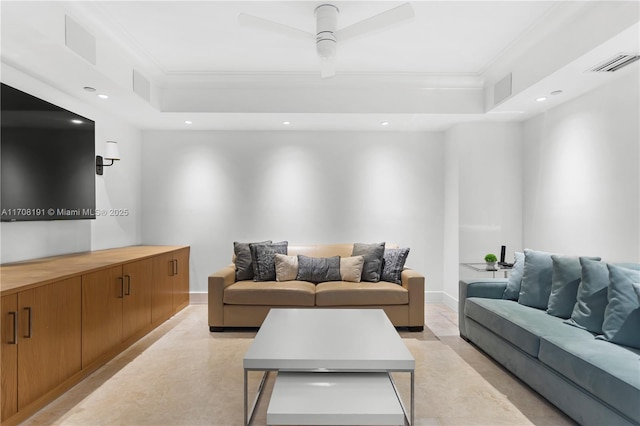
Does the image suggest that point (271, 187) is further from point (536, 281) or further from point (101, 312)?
point (536, 281)

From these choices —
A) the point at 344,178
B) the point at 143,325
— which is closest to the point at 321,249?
the point at 344,178

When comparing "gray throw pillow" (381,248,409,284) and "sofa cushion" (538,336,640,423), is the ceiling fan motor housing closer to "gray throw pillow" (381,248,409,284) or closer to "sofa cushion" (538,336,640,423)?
"gray throw pillow" (381,248,409,284)

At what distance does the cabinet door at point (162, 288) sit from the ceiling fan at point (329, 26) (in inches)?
107

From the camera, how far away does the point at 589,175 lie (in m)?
3.55

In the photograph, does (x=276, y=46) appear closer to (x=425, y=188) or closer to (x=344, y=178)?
(x=344, y=178)

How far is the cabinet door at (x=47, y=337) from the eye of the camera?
2234 millimetres

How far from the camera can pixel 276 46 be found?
3.54 m

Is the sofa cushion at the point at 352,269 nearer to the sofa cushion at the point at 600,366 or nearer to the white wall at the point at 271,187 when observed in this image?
the white wall at the point at 271,187

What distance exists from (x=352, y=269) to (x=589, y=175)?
2.49 m

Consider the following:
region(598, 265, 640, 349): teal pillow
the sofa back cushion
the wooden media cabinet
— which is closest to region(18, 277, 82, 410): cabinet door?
the wooden media cabinet

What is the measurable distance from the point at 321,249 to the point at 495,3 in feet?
9.91

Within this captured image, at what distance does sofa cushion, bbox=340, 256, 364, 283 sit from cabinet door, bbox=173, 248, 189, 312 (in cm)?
206

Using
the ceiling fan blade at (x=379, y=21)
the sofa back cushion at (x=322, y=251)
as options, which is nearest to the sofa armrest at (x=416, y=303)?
the sofa back cushion at (x=322, y=251)

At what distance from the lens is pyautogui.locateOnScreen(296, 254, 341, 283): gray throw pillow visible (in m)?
4.33
